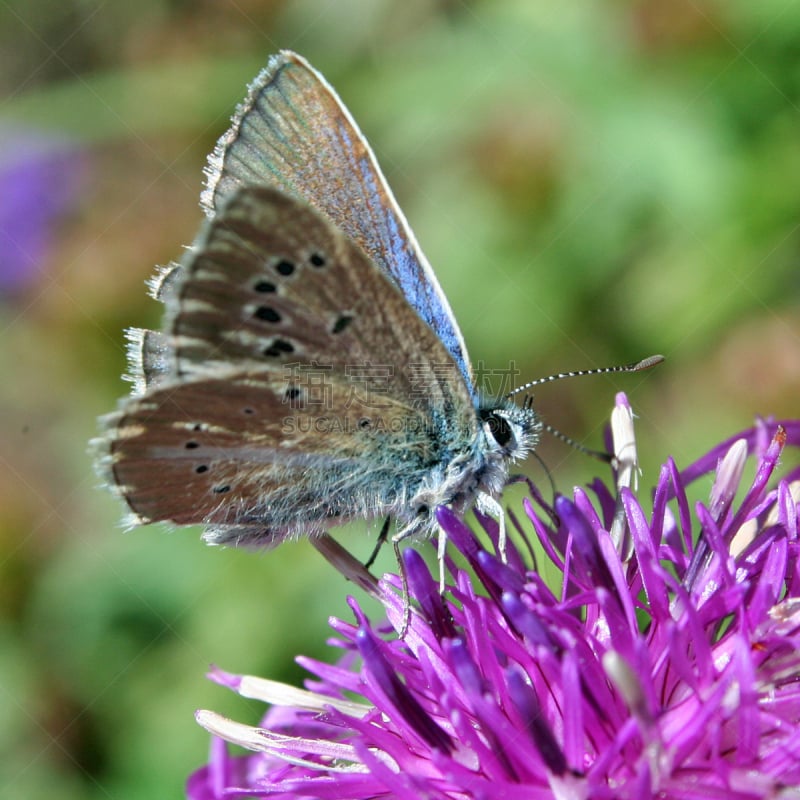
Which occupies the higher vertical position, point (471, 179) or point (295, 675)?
point (471, 179)

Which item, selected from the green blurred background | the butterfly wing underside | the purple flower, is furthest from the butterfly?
Result: the green blurred background

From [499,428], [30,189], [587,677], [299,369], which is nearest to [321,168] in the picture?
[299,369]

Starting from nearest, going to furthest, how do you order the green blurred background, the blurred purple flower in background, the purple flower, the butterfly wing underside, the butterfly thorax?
1. the purple flower
2. the butterfly wing underside
3. the butterfly thorax
4. the green blurred background
5. the blurred purple flower in background

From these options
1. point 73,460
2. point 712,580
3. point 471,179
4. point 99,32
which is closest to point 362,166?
point 712,580

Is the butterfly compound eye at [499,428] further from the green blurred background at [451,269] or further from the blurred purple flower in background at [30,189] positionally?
the blurred purple flower in background at [30,189]

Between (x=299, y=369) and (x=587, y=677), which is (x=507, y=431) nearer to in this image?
(x=299, y=369)

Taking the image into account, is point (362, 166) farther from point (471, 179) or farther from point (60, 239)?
point (60, 239)

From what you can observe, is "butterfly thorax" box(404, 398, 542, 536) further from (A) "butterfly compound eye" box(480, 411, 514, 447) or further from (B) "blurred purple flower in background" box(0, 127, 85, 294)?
(B) "blurred purple flower in background" box(0, 127, 85, 294)
